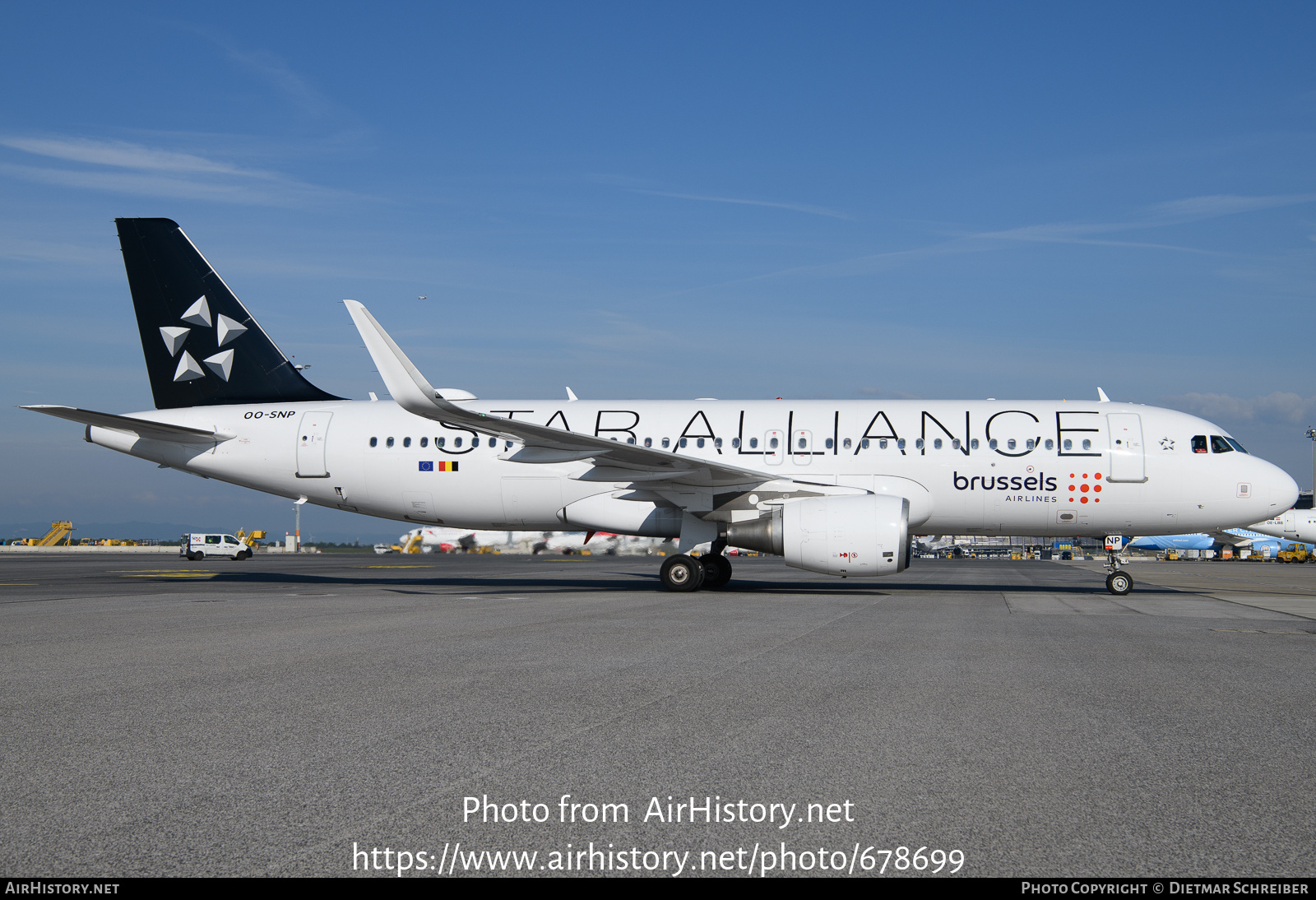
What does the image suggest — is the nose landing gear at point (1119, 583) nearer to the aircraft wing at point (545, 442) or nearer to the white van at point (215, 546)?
the aircraft wing at point (545, 442)

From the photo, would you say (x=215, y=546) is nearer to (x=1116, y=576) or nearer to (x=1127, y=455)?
(x=1116, y=576)

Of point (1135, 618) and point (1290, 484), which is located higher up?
point (1290, 484)

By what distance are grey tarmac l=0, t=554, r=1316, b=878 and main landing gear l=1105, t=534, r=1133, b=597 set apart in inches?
323

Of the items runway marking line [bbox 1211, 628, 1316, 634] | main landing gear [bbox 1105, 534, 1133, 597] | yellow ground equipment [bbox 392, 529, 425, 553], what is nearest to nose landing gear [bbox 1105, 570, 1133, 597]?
main landing gear [bbox 1105, 534, 1133, 597]

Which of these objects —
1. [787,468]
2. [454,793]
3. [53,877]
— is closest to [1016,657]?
[454,793]

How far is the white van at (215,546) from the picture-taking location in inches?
2021

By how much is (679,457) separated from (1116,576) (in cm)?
1009

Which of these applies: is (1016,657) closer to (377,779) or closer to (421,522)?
(377,779)

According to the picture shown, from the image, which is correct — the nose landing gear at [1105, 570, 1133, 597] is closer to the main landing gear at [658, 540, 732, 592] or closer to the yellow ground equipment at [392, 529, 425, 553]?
the main landing gear at [658, 540, 732, 592]

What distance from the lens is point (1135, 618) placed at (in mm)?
14156

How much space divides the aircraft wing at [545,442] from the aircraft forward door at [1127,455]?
5.34 meters

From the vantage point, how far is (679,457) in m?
18.0

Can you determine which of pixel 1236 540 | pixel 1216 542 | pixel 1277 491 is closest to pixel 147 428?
pixel 1277 491

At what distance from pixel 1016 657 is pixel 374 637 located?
265 inches
